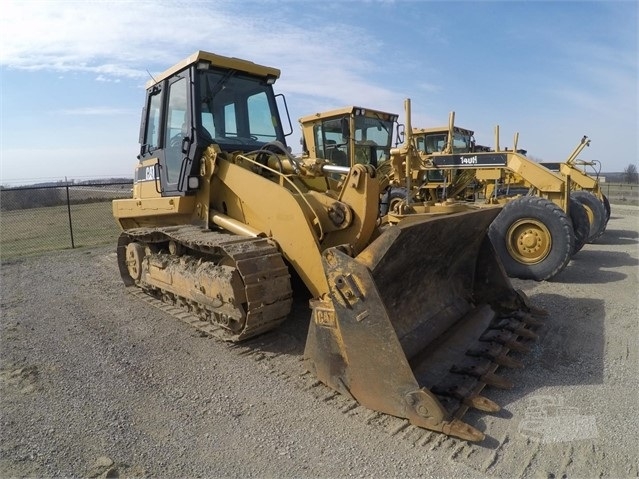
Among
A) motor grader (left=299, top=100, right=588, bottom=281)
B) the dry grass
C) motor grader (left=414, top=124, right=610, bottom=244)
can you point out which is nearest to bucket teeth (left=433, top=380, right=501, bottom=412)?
motor grader (left=299, top=100, right=588, bottom=281)

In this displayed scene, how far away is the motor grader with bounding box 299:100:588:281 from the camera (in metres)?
6.85

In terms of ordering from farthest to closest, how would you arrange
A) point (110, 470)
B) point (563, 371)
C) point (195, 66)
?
point (195, 66) < point (563, 371) < point (110, 470)

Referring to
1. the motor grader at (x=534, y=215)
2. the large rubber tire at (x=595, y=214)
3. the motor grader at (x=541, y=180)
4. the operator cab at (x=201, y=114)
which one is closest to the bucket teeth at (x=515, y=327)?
the motor grader at (x=534, y=215)

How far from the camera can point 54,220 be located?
18.2 metres

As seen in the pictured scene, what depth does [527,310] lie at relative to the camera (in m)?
5.07

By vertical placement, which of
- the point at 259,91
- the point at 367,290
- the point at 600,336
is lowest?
the point at 600,336

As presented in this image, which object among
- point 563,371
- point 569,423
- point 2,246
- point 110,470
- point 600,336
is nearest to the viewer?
point 110,470

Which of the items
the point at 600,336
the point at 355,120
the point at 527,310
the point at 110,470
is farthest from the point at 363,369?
the point at 355,120

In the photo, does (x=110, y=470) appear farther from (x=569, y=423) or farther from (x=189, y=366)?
(x=569, y=423)

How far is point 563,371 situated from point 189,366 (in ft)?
10.7

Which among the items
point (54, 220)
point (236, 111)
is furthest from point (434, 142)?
point (54, 220)

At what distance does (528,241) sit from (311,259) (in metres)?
4.53

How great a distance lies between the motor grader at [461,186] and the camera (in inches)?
270

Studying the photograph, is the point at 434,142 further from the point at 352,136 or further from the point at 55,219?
the point at 55,219
